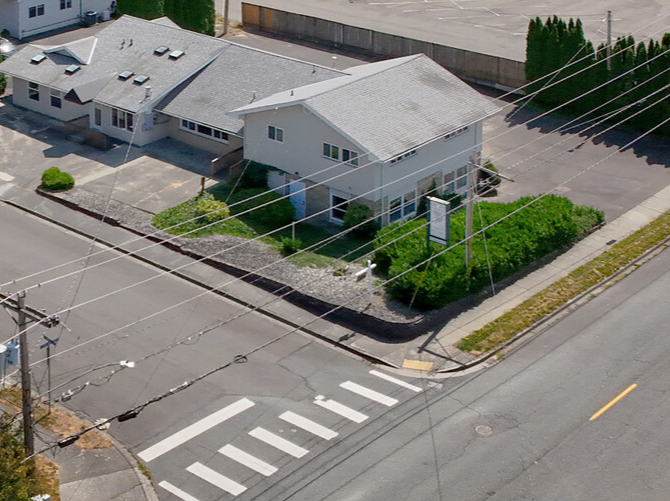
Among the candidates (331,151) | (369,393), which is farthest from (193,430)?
(331,151)

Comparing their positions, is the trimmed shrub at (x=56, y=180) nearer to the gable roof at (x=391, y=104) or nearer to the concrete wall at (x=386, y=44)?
the gable roof at (x=391, y=104)

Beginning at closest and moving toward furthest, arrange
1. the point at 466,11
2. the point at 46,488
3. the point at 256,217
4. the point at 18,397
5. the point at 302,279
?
the point at 46,488 → the point at 18,397 → the point at 302,279 → the point at 256,217 → the point at 466,11

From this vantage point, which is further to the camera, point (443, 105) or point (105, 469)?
point (443, 105)

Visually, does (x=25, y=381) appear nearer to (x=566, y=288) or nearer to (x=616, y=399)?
(x=616, y=399)

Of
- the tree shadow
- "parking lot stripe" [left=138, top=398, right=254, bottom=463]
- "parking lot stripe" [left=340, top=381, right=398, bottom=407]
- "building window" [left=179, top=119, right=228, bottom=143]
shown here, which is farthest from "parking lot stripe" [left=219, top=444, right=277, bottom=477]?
the tree shadow

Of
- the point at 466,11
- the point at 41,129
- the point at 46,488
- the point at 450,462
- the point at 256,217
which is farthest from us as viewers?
the point at 466,11

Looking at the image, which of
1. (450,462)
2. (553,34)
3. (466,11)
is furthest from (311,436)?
(466,11)

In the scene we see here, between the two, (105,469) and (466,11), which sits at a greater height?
(466,11)

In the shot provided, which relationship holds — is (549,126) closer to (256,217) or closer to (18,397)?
(256,217)

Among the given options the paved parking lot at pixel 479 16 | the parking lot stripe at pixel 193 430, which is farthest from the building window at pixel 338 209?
the paved parking lot at pixel 479 16
